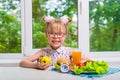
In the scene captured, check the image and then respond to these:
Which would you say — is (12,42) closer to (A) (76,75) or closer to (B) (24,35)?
(B) (24,35)

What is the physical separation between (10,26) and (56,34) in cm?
90

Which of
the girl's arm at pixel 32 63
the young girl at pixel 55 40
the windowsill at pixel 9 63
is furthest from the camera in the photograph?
the windowsill at pixel 9 63

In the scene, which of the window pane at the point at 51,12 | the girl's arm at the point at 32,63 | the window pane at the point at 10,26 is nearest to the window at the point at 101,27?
the window pane at the point at 51,12

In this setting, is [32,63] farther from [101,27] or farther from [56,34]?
[101,27]

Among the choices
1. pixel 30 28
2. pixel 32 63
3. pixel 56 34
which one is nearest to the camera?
pixel 32 63

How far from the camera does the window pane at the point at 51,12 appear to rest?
293 centimetres

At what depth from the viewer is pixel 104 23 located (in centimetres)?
298

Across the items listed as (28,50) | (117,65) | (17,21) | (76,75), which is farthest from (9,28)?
(76,75)

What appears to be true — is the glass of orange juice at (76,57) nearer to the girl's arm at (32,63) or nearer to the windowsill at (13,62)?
the girl's arm at (32,63)

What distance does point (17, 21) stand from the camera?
116 inches

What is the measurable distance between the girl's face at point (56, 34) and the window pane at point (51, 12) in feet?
2.45

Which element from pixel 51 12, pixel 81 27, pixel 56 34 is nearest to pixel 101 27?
pixel 81 27

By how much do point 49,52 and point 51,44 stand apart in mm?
71

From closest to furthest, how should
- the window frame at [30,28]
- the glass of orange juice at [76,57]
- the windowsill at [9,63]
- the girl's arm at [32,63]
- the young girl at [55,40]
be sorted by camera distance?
the girl's arm at [32,63] → the glass of orange juice at [76,57] → the young girl at [55,40] → the windowsill at [9,63] → the window frame at [30,28]
